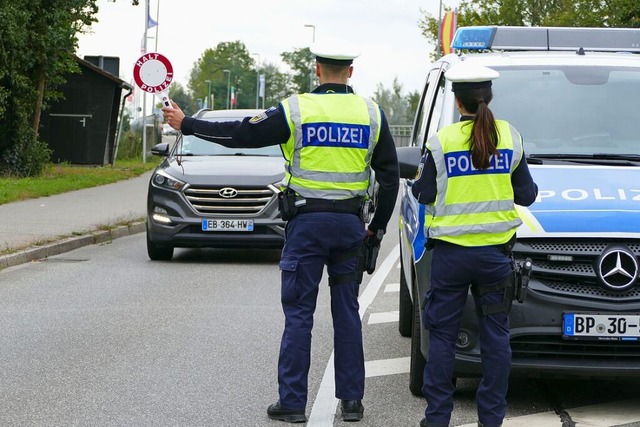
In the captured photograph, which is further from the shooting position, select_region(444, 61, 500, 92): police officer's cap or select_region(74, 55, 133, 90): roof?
select_region(74, 55, 133, 90): roof

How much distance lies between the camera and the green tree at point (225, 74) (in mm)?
169125

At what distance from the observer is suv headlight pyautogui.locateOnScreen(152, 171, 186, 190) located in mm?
14891

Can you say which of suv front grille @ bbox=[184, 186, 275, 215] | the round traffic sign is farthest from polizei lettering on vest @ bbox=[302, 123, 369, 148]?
the round traffic sign

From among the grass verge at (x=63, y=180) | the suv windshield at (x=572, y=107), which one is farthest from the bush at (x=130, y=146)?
the suv windshield at (x=572, y=107)

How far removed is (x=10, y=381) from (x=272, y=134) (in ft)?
7.75

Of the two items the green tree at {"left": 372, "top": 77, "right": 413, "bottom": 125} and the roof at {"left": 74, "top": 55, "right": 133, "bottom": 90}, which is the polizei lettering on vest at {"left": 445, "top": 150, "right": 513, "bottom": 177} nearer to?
the roof at {"left": 74, "top": 55, "right": 133, "bottom": 90}

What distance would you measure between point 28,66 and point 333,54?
79.7 ft

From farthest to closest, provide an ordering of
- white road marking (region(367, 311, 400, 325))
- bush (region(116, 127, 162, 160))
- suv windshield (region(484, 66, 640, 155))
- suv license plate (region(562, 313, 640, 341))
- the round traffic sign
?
bush (region(116, 127, 162, 160)) < the round traffic sign < white road marking (region(367, 311, 400, 325)) < suv windshield (region(484, 66, 640, 155)) < suv license plate (region(562, 313, 640, 341))

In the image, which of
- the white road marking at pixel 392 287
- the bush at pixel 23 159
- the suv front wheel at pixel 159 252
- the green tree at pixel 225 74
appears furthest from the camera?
the green tree at pixel 225 74

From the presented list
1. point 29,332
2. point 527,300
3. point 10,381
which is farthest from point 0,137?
point 527,300

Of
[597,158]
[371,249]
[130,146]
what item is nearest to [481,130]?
[371,249]

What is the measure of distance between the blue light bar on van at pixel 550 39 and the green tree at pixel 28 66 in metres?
20.0

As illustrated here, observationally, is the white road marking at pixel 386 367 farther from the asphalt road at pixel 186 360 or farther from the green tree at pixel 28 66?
the green tree at pixel 28 66

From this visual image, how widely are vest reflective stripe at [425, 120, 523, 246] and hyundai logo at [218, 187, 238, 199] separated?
8632 millimetres
